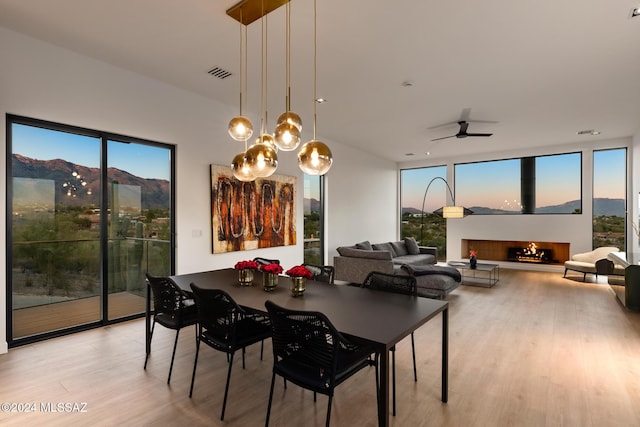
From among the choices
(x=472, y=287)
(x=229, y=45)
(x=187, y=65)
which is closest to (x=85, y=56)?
(x=187, y=65)

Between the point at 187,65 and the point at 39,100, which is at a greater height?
the point at 187,65

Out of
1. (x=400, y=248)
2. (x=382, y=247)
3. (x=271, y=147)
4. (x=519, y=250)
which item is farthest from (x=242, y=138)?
(x=519, y=250)

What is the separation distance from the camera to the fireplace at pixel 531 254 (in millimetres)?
8438

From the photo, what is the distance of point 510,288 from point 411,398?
4.78 m

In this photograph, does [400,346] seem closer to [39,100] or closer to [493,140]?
[39,100]

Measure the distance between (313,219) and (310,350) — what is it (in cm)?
545

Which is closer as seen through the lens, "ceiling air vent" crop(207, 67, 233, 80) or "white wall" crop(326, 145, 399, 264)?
"ceiling air vent" crop(207, 67, 233, 80)

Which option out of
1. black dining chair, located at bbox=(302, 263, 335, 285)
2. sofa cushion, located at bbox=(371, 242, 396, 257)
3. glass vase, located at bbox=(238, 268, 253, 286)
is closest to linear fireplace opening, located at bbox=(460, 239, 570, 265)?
sofa cushion, located at bbox=(371, 242, 396, 257)

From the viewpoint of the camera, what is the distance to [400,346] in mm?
Answer: 3486

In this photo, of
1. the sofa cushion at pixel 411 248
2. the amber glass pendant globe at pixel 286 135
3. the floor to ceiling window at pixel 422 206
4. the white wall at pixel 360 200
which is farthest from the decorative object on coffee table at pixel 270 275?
the floor to ceiling window at pixel 422 206

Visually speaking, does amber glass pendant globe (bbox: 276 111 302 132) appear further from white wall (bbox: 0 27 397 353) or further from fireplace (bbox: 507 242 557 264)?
fireplace (bbox: 507 242 557 264)

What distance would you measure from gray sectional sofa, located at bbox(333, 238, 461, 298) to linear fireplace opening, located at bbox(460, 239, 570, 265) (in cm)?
176

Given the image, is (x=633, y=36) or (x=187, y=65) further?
(x=187, y=65)

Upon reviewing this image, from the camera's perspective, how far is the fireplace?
8.44 metres
